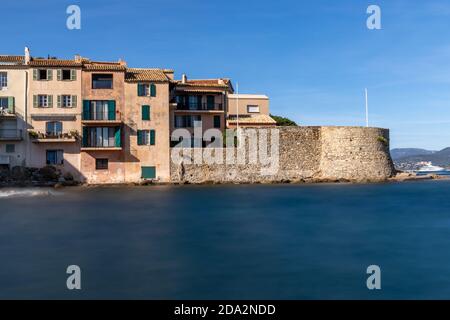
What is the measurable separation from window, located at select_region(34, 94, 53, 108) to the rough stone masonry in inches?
657

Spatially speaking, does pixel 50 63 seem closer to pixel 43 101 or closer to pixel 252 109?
pixel 43 101

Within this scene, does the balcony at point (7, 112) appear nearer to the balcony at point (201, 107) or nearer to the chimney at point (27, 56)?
the chimney at point (27, 56)

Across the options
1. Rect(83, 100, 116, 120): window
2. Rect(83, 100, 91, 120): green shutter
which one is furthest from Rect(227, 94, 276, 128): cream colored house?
Rect(83, 100, 91, 120): green shutter

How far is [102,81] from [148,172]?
9.06m

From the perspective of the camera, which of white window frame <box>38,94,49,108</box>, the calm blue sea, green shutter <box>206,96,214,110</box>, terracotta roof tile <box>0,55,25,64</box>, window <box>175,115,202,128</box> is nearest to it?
the calm blue sea

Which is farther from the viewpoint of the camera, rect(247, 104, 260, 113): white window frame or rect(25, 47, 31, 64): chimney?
rect(247, 104, 260, 113): white window frame

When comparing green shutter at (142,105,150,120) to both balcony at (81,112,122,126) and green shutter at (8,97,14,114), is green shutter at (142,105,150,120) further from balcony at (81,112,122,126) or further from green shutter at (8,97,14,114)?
green shutter at (8,97,14,114)

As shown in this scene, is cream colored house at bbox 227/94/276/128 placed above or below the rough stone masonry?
above

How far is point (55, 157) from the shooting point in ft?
139

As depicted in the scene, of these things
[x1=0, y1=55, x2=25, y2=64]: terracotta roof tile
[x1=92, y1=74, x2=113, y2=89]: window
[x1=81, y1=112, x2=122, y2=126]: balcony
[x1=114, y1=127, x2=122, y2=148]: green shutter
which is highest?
[x1=0, y1=55, x2=25, y2=64]: terracotta roof tile

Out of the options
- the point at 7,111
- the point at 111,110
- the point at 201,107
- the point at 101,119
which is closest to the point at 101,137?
the point at 101,119

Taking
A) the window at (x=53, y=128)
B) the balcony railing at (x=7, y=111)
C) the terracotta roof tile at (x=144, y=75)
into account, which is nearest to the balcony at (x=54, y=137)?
the window at (x=53, y=128)

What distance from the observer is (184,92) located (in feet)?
155

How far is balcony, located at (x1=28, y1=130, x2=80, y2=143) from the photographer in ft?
135
